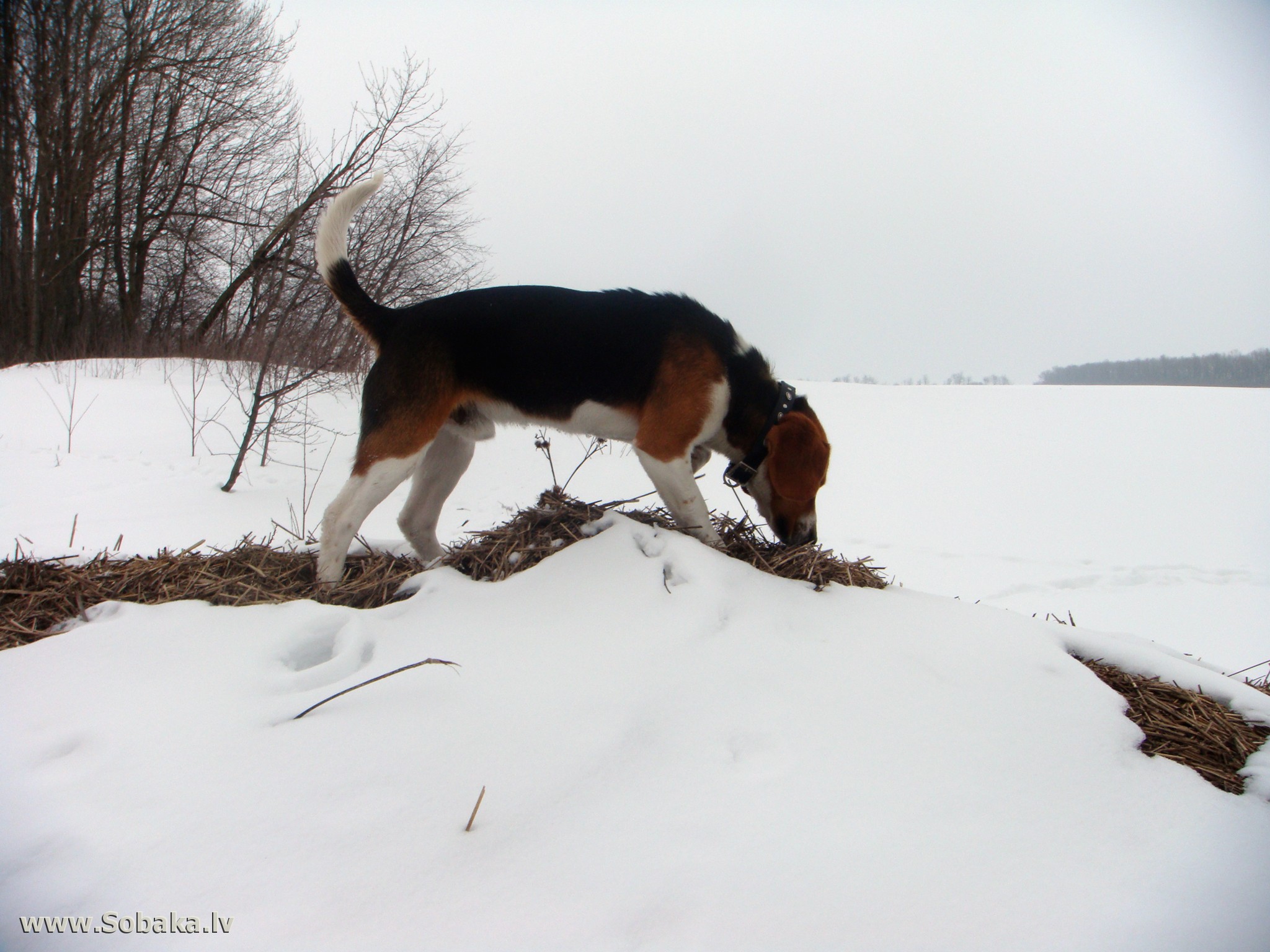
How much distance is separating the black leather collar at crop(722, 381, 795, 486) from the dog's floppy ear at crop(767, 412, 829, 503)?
9 cm

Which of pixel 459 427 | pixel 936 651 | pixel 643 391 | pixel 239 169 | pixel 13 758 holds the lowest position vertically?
pixel 13 758

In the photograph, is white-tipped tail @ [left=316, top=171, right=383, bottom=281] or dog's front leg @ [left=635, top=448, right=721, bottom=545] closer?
dog's front leg @ [left=635, top=448, right=721, bottom=545]

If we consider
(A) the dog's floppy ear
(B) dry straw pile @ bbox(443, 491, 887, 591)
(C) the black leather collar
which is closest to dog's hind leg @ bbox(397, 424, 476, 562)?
(B) dry straw pile @ bbox(443, 491, 887, 591)

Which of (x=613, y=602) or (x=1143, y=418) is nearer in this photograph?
(x=613, y=602)

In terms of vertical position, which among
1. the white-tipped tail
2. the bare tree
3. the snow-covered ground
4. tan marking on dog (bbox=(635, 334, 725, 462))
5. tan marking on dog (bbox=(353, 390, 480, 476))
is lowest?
the snow-covered ground

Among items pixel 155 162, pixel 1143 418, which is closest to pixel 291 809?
pixel 1143 418

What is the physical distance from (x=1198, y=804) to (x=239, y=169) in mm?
20256

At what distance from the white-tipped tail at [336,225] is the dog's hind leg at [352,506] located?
3.26 ft

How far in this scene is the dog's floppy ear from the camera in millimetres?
2895

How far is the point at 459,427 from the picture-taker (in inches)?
124

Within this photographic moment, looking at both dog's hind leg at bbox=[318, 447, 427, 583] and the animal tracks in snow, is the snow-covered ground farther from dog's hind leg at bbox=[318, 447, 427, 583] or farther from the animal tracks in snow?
the animal tracks in snow

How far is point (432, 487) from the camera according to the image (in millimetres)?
3361

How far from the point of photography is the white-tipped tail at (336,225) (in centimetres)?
301

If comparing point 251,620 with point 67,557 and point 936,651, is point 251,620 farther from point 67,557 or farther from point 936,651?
point 936,651
